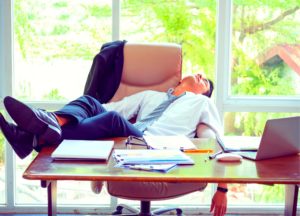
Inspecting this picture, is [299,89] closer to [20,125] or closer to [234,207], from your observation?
[234,207]

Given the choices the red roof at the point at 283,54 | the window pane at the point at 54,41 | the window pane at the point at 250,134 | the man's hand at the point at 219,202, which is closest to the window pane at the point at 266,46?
the red roof at the point at 283,54

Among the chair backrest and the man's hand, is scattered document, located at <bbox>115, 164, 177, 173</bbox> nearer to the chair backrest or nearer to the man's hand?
the man's hand

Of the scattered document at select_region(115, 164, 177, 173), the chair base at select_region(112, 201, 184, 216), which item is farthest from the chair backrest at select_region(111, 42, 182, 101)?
the scattered document at select_region(115, 164, 177, 173)

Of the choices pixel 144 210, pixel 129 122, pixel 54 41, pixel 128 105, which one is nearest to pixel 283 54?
pixel 128 105

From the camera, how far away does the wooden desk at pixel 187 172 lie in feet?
4.47

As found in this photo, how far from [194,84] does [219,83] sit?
1.21 ft

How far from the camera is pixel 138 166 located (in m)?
1.46

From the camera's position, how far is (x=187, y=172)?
56.3 inches

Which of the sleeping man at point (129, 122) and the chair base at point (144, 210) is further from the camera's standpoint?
the chair base at point (144, 210)

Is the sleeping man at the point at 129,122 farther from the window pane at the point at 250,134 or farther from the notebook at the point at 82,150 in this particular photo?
the window pane at the point at 250,134

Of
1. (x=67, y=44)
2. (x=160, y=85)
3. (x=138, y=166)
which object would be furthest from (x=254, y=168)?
A: (x=67, y=44)

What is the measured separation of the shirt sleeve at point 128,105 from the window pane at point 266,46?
0.80 metres

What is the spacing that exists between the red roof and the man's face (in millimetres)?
557

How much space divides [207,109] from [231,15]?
0.91 m
